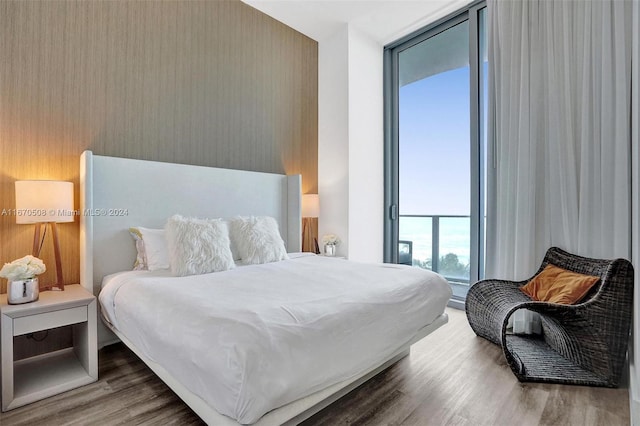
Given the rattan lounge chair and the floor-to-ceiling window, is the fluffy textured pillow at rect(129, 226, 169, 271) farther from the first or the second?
the floor-to-ceiling window

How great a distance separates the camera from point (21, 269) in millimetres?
1897

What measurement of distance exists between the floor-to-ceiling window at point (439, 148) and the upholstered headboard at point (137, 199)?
1905mm

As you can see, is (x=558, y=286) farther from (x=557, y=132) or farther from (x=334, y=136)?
(x=334, y=136)

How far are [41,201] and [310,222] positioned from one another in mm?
2764

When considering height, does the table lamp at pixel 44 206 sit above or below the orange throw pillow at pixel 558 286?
above

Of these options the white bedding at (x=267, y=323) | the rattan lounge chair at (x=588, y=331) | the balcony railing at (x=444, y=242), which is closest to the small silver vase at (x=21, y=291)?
the white bedding at (x=267, y=323)

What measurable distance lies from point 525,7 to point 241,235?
3.28 meters

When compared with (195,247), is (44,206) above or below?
above

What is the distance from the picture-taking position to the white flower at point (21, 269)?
73.6 inches

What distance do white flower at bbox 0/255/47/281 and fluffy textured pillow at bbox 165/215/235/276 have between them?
77cm

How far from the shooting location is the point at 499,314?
2.28 metres

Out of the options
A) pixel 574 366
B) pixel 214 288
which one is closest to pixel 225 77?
pixel 214 288

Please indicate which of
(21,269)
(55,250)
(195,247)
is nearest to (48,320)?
(21,269)

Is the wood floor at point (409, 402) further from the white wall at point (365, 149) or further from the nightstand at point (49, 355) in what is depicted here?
the white wall at point (365, 149)
